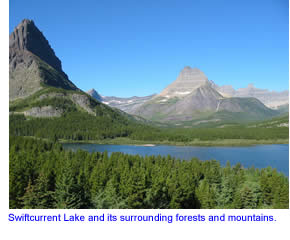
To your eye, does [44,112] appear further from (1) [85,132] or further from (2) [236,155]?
(2) [236,155]

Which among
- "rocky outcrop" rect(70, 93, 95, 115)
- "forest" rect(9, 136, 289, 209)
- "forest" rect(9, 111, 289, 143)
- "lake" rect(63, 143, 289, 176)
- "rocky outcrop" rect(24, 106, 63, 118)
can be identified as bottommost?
"lake" rect(63, 143, 289, 176)

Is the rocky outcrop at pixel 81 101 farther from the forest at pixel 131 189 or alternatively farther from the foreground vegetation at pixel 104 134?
the forest at pixel 131 189

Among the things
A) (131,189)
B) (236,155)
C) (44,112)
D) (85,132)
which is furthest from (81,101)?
(131,189)

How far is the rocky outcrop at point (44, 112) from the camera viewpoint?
15500cm

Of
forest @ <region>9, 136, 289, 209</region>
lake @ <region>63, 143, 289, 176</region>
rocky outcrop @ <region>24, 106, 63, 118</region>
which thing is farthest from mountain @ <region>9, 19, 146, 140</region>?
forest @ <region>9, 136, 289, 209</region>

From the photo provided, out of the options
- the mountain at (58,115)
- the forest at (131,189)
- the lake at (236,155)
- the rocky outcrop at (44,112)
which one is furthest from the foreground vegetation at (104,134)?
the forest at (131,189)

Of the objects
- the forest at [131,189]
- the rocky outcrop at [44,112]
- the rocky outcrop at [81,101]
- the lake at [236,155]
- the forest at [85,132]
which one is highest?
the rocky outcrop at [81,101]

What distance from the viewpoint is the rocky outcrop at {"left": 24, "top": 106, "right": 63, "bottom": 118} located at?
6102 inches

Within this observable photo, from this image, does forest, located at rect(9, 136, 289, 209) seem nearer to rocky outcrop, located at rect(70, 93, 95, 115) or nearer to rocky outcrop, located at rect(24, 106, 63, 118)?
rocky outcrop, located at rect(24, 106, 63, 118)

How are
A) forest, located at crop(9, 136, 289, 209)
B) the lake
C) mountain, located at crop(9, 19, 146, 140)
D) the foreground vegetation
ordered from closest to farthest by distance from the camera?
forest, located at crop(9, 136, 289, 209) < the lake < the foreground vegetation < mountain, located at crop(9, 19, 146, 140)

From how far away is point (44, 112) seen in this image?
157 meters

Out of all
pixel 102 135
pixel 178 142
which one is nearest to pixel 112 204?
pixel 178 142
